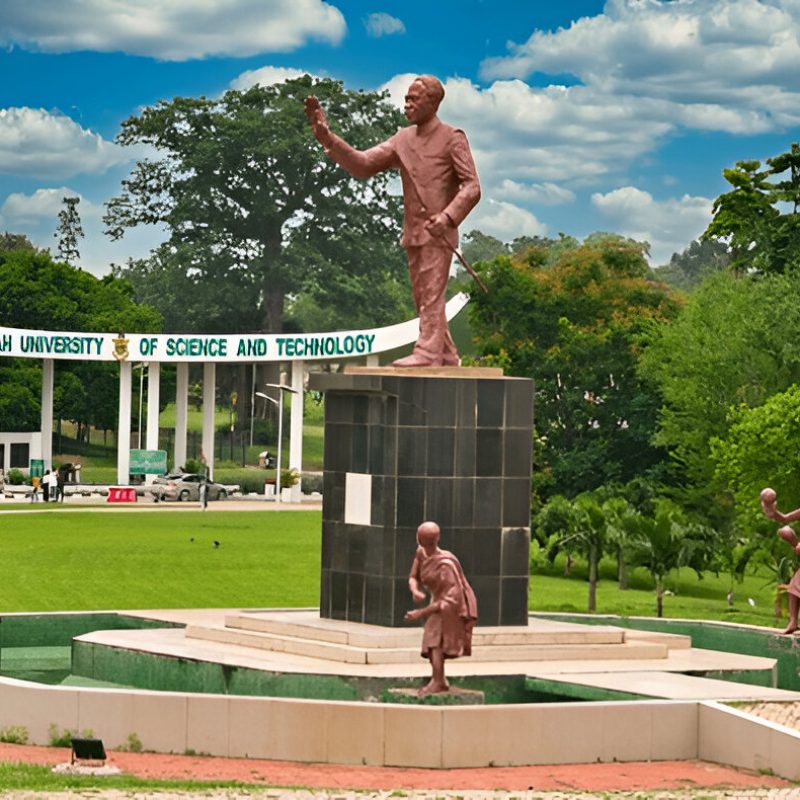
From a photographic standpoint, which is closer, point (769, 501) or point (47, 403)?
point (769, 501)

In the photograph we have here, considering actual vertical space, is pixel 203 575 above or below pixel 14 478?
below

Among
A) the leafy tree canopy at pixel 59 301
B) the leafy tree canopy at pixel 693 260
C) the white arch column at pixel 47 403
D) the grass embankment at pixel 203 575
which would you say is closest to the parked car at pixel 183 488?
the white arch column at pixel 47 403

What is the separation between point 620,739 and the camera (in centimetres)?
1747

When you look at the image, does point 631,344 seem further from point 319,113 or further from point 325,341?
point 319,113

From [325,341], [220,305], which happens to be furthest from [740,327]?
[220,305]

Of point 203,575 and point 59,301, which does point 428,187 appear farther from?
point 59,301

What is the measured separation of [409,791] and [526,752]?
5.70ft

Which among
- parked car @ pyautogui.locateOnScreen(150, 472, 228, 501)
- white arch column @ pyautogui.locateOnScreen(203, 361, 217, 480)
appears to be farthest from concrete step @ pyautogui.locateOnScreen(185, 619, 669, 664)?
white arch column @ pyautogui.locateOnScreen(203, 361, 217, 480)

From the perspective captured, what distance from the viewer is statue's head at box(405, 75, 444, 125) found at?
22344mm

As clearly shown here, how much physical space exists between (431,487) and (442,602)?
3.97 meters

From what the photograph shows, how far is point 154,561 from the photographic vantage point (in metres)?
36.8

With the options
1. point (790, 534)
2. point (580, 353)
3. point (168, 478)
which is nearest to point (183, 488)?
point (168, 478)

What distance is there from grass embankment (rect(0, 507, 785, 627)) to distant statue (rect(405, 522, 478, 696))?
3703mm

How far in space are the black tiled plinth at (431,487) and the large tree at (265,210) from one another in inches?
2755
